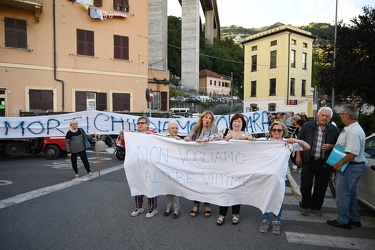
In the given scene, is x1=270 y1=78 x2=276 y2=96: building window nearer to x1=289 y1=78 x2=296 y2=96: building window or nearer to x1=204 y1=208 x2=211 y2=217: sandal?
x1=289 y1=78 x2=296 y2=96: building window

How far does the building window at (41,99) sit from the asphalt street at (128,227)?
13255 mm

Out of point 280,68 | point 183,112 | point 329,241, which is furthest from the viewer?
point 280,68

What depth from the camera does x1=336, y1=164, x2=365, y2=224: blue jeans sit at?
415cm

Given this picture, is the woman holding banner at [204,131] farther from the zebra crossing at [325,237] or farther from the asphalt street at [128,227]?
the zebra crossing at [325,237]

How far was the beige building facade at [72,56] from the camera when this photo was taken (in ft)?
56.1

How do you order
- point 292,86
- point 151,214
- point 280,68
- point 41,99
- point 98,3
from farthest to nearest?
point 292,86
point 280,68
point 98,3
point 41,99
point 151,214

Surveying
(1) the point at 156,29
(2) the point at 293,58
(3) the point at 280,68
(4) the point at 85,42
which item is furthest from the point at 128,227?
(2) the point at 293,58

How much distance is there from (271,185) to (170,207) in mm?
1816

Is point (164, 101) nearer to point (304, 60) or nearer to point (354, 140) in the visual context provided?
point (354, 140)

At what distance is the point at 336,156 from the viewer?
165 inches

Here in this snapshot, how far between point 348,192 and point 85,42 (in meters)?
19.3

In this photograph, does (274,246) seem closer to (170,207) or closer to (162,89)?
(170,207)

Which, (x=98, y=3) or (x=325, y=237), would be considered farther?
(x=98, y=3)

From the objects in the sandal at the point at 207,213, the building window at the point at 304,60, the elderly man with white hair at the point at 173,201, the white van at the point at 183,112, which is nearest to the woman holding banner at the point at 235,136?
the sandal at the point at 207,213
